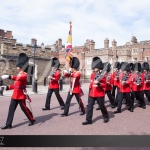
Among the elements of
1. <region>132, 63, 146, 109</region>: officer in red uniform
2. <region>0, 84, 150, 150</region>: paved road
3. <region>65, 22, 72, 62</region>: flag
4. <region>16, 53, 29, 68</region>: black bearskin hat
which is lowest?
<region>0, 84, 150, 150</region>: paved road

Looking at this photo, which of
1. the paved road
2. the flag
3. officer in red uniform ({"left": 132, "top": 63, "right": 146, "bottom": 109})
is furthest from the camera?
officer in red uniform ({"left": 132, "top": 63, "right": 146, "bottom": 109})

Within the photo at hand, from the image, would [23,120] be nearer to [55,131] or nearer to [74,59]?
[55,131]

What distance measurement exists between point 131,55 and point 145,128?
1405 inches

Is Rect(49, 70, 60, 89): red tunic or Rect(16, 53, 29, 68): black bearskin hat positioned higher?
Rect(16, 53, 29, 68): black bearskin hat

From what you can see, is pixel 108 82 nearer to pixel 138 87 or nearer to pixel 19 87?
pixel 138 87

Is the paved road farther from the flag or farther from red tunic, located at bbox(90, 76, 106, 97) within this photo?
the flag

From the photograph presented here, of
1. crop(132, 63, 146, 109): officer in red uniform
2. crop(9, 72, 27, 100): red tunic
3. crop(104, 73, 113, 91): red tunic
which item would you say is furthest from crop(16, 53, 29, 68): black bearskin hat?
crop(132, 63, 146, 109): officer in red uniform

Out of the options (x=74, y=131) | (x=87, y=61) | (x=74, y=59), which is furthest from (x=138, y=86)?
(x=87, y=61)

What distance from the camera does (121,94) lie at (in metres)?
7.48

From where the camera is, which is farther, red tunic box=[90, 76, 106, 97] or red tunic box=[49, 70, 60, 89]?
red tunic box=[49, 70, 60, 89]

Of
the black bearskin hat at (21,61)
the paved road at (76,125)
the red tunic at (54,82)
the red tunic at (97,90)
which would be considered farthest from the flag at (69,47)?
the paved road at (76,125)

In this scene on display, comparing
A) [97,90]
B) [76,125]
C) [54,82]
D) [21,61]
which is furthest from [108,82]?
[21,61]

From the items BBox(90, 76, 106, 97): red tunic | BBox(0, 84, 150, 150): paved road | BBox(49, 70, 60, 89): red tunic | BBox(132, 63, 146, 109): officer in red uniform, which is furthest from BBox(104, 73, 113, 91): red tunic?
BBox(90, 76, 106, 97): red tunic

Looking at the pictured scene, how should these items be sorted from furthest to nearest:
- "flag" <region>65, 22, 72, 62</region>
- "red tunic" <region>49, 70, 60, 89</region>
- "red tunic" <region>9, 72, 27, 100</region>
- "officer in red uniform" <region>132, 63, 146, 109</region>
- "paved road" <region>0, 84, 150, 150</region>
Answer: "officer in red uniform" <region>132, 63, 146, 109</region>, "red tunic" <region>49, 70, 60, 89</region>, "flag" <region>65, 22, 72, 62</region>, "red tunic" <region>9, 72, 27, 100</region>, "paved road" <region>0, 84, 150, 150</region>
